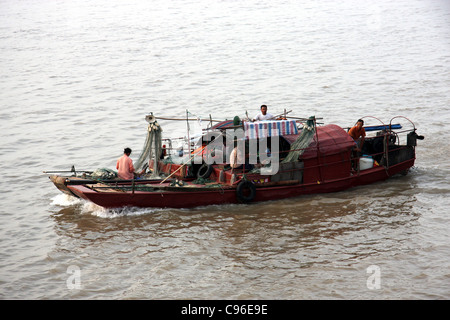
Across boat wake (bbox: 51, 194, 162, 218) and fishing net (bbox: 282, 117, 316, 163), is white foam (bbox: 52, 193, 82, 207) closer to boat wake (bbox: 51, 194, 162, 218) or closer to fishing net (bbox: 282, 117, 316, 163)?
boat wake (bbox: 51, 194, 162, 218)

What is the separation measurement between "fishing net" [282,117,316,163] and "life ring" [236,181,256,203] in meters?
1.12

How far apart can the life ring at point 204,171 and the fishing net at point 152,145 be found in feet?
3.83

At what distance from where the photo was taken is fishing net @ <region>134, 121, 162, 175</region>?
15008 mm

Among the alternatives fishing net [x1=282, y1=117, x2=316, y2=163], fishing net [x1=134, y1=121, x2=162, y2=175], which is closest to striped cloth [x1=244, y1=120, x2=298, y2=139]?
fishing net [x1=282, y1=117, x2=316, y2=163]

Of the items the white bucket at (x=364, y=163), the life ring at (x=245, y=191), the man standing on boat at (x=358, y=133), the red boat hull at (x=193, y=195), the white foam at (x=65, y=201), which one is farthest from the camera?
the man standing on boat at (x=358, y=133)

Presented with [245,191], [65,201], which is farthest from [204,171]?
[65,201]

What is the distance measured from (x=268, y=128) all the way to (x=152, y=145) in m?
3.12

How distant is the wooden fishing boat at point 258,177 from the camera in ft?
47.3

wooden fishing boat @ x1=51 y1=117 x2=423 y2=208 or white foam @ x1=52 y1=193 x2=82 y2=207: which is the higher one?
wooden fishing boat @ x1=51 y1=117 x2=423 y2=208

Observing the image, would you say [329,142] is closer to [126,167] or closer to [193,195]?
[193,195]

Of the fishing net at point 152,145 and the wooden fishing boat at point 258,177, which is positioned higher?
the fishing net at point 152,145

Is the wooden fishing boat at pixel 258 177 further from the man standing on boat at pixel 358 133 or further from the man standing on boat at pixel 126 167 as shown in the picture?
the man standing on boat at pixel 358 133

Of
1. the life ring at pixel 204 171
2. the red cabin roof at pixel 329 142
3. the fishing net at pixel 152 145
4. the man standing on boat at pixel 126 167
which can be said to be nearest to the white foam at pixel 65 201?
the man standing on boat at pixel 126 167

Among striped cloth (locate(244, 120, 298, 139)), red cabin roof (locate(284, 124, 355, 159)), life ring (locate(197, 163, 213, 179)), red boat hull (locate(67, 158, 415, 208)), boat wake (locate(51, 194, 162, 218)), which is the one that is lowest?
boat wake (locate(51, 194, 162, 218))
